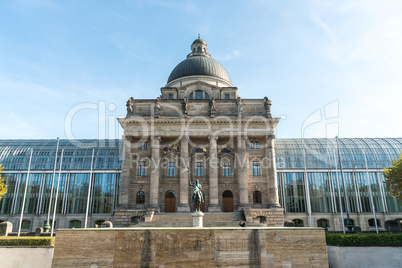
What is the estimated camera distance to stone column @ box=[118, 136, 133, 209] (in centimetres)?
4459

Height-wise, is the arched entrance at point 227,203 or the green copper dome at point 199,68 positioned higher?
the green copper dome at point 199,68

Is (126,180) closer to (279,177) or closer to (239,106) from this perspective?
(239,106)

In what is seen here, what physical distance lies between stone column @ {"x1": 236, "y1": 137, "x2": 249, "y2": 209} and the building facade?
155 millimetres

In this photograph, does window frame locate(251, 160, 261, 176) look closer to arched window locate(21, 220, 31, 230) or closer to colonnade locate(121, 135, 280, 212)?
colonnade locate(121, 135, 280, 212)

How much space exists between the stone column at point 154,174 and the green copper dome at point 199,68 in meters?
17.5

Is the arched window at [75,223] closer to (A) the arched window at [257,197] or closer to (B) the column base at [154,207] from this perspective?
(B) the column base at [154,207]

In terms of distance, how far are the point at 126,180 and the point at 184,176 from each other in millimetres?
9157

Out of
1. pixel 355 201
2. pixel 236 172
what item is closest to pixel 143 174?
pixel 236 172

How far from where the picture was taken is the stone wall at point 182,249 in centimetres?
1761

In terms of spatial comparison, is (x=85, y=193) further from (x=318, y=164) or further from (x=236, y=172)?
(x=318, y=164)

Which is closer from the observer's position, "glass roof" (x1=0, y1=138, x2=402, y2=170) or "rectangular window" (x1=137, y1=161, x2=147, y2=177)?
"rectangular window" (x1=137, y1=161, x2=147, y2=177)

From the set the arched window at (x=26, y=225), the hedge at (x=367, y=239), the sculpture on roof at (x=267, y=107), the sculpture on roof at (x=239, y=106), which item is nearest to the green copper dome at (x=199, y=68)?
the sculpture on roof at (x=239, y=106)

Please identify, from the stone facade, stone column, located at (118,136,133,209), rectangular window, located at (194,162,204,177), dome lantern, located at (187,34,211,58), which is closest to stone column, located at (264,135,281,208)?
the stone facade

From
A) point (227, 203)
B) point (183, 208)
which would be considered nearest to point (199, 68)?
point (227, 203)
